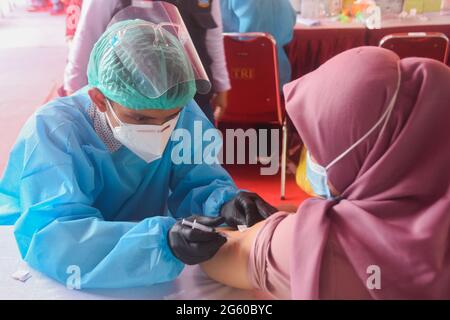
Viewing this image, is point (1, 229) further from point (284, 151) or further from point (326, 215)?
point (284, 151)

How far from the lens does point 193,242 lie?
95 centimetres

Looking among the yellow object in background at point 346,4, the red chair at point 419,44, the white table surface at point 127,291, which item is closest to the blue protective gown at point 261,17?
the red chair at point 419,44

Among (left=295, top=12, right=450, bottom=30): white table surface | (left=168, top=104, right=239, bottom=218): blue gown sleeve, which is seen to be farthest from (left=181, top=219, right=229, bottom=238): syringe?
(left=295, top=12, right=450, bottom=30): white table surface

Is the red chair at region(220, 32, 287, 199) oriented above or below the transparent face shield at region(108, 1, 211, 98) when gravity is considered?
below

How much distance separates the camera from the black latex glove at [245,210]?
114 cm

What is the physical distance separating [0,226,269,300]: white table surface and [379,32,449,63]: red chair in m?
1.85

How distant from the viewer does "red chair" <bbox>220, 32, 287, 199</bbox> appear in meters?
2.41

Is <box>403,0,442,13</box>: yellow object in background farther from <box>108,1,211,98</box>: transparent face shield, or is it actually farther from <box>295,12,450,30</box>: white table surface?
<box>108,1,211,98</box>: transparent face shield

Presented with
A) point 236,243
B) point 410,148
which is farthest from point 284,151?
point 410,148

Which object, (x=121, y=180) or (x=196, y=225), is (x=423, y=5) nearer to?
(x=121, y=180)

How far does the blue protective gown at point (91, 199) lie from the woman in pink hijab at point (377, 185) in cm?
29

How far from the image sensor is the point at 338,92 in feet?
2.71

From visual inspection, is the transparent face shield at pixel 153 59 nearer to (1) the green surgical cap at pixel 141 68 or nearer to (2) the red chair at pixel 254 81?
(1) the green surgical cap at pixel 141 68

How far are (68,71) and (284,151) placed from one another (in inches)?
46.9
